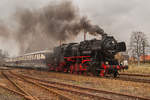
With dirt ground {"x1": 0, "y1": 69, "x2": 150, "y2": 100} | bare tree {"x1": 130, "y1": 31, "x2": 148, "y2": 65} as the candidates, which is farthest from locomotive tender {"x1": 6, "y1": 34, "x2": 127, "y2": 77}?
bare tree {"x1": 130, "y1": 31, "x2": 148, "y2": 65}

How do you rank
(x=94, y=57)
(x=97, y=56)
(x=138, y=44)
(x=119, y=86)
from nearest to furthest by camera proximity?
1. (x=119, y=86)
2. (x=97, y=56)
3. (x=94, y=57)
4. (x=138, y=44)

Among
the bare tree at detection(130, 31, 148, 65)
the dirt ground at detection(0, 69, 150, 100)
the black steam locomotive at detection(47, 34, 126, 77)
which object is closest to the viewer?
the dirt ground at detection(0, 69, 150, 100)

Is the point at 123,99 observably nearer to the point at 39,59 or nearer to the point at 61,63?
the point at 61,63

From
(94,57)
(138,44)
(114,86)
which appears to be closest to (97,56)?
(94,57)

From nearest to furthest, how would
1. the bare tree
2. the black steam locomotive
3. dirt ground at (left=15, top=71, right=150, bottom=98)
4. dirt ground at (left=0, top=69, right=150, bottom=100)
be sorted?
dirt ground at (left=0, top=69, right=150, bottom=100), dirt ground at (left=15, top=71, right=150, bottom=98), the black steam locomotive, the bare tree

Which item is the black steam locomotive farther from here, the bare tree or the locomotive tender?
the bare tree

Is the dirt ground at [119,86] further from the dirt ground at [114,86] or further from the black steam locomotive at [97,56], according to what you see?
the black steam locomotive at [97,56]

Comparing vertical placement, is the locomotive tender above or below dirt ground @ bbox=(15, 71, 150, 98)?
above

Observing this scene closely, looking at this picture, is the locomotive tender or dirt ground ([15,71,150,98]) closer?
dirt ground ([15,71,150,98])

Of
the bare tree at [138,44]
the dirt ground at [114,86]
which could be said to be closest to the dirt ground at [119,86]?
the dirt ground at [114,86]

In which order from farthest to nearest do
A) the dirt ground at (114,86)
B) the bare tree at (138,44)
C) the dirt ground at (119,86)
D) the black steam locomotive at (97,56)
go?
the bare tree at (138,44)
the black steam locomotive at (97,56)
the dirt ground at (119,86)
the dirt ground at (114,86)

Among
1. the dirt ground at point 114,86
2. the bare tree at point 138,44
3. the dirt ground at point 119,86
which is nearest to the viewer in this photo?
the dirt ground at point 114,86

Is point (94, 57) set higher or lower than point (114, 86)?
higher

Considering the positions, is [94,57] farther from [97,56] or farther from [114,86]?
[114,86]
